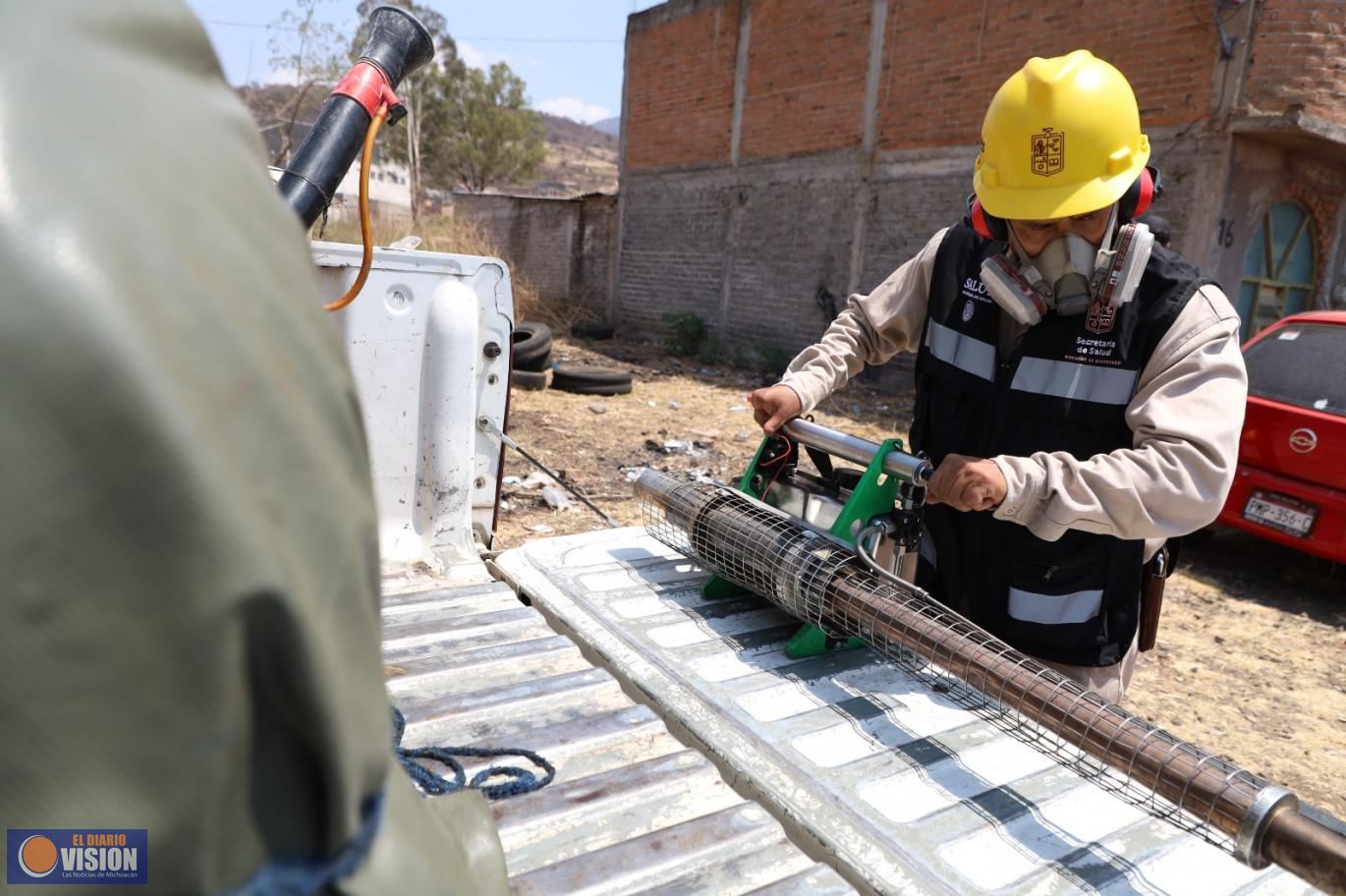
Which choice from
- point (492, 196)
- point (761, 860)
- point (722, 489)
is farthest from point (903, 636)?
point (492, 196)

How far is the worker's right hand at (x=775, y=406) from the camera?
2.52m

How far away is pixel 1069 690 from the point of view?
5.57 feet

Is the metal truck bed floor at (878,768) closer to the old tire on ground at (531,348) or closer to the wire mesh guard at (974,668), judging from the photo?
the wire mesh guard at (974,668)

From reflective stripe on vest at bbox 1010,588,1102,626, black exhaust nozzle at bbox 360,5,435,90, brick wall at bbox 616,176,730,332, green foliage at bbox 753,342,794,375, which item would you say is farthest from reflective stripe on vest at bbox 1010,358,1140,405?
brick wall at bbox 616,176,730,332

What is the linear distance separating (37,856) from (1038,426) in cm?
220

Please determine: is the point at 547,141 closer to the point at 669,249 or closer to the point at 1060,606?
Answer: the point at 669,249

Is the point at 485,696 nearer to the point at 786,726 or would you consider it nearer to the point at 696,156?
the point at 786,726

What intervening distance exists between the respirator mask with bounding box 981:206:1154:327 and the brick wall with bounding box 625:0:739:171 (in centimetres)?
1247

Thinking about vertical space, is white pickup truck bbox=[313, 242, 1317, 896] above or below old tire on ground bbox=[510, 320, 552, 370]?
below

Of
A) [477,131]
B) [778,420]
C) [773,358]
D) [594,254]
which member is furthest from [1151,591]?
[477,131]

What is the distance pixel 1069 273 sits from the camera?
212 centimetres

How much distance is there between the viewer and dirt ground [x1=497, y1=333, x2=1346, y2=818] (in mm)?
3699

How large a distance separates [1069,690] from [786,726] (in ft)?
1.86

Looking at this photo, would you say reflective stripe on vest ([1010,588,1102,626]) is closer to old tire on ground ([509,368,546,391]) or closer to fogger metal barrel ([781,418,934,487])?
fogger metal barrel ([781,418,934,487])
